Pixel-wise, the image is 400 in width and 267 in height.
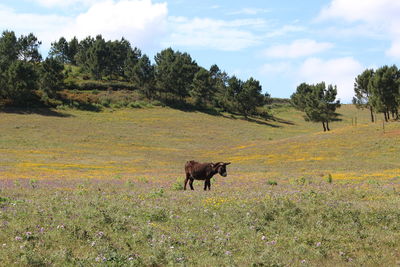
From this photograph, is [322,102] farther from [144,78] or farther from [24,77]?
[24,77]

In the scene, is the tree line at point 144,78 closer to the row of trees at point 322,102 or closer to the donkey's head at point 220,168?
the row of trees at point 322,102

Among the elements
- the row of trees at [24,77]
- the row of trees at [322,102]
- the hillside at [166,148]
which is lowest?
the hillside at [166,148]

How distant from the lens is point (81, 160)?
179 ft

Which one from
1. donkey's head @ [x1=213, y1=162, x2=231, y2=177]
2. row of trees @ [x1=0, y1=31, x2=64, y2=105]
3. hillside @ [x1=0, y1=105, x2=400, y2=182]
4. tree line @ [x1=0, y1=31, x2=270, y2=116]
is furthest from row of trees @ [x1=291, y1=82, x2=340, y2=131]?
donkey's head @ [x1=213, y1=162, x2=231, y2=177]

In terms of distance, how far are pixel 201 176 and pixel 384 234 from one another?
1387 cm

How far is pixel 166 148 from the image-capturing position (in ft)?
253

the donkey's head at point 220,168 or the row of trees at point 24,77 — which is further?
the row of trees at point 24,77

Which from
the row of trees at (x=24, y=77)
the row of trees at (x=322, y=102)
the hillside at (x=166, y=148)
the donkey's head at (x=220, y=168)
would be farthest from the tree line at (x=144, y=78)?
the donkey's head at (x=220, y=168)

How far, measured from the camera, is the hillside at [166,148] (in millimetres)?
41959

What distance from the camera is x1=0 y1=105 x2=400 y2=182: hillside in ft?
138

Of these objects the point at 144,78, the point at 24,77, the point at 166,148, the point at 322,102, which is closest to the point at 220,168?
the point at 166,148

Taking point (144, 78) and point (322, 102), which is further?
point (144, 78)

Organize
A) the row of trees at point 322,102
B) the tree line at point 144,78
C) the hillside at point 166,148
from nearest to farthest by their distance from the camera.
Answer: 1. the hillside at point 166,148
2. the row of trees at point 322,102
3. the tree line at point 144,78

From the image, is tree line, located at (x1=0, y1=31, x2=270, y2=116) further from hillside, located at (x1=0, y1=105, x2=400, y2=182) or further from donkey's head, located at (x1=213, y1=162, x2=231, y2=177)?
donkey's head, located at (x1=213, y1=162, x2=231, y2=177)
